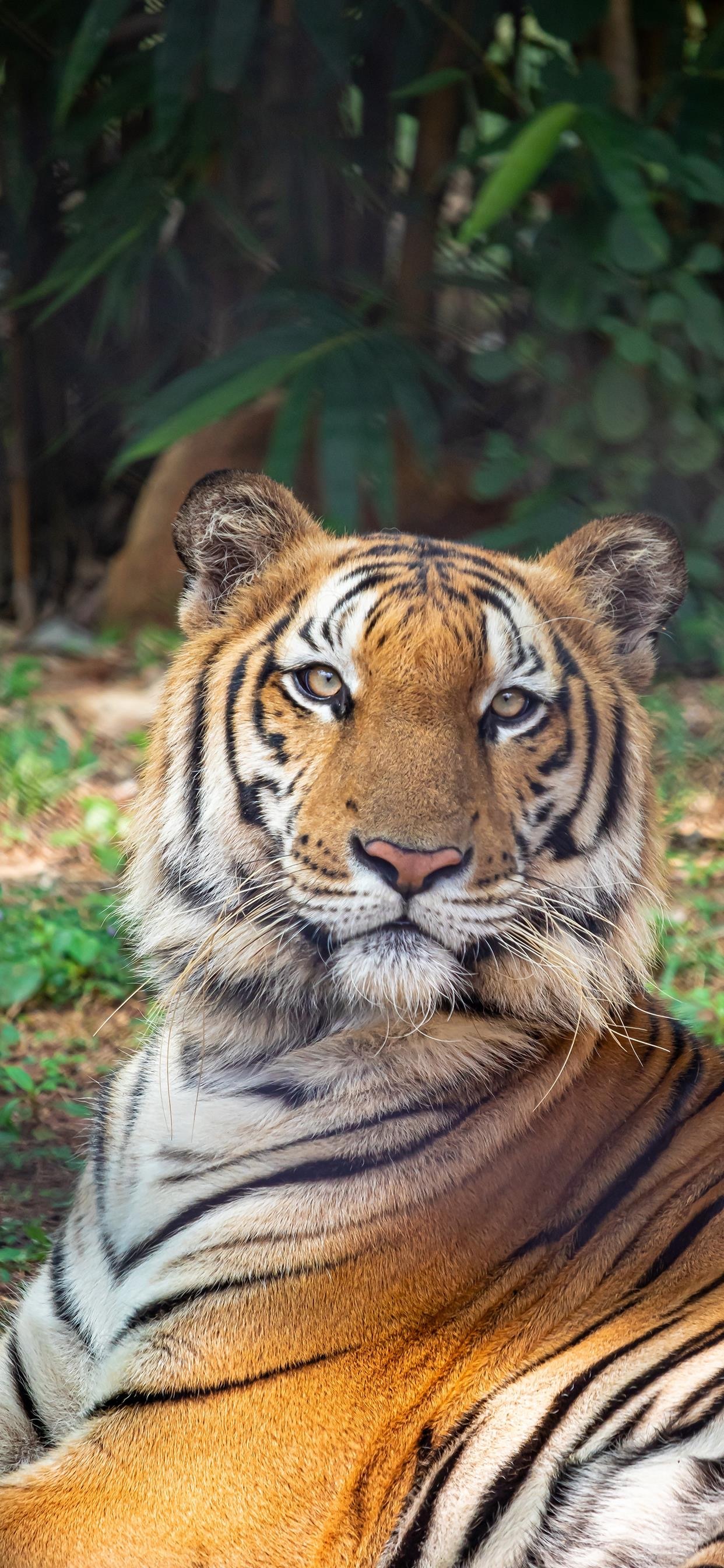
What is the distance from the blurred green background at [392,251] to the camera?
14.6ft

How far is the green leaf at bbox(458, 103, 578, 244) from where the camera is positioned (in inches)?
160

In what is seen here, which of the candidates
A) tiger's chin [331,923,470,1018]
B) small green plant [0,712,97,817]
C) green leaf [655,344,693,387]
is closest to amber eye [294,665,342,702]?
tiger's chin [331,923,470,1018]

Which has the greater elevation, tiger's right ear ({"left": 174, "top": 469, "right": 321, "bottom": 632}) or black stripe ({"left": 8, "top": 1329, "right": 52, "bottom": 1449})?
tiger's right ear ({"left": 174, "top": 469, "right": 321, "bottom": 632})

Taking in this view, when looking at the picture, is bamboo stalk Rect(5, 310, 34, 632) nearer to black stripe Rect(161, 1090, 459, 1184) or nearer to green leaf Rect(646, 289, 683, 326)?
green leaf Rect(646, 289, 683, 326)

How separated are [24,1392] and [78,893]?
1.71 metres

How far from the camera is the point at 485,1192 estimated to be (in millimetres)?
1743

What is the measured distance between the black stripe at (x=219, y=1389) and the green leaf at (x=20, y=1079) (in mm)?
1096

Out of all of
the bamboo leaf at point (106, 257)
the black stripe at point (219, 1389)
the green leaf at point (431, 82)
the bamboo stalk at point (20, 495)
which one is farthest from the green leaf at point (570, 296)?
the black stripe at point (219, 1389)

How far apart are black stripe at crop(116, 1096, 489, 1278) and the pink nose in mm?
320

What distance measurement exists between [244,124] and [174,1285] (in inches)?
173

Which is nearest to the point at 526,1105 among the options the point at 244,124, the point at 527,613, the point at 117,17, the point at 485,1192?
the point at 485,1192

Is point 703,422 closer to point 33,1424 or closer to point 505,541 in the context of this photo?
point 505,541

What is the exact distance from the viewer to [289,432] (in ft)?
14.8

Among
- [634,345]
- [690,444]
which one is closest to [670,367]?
[634,345]
